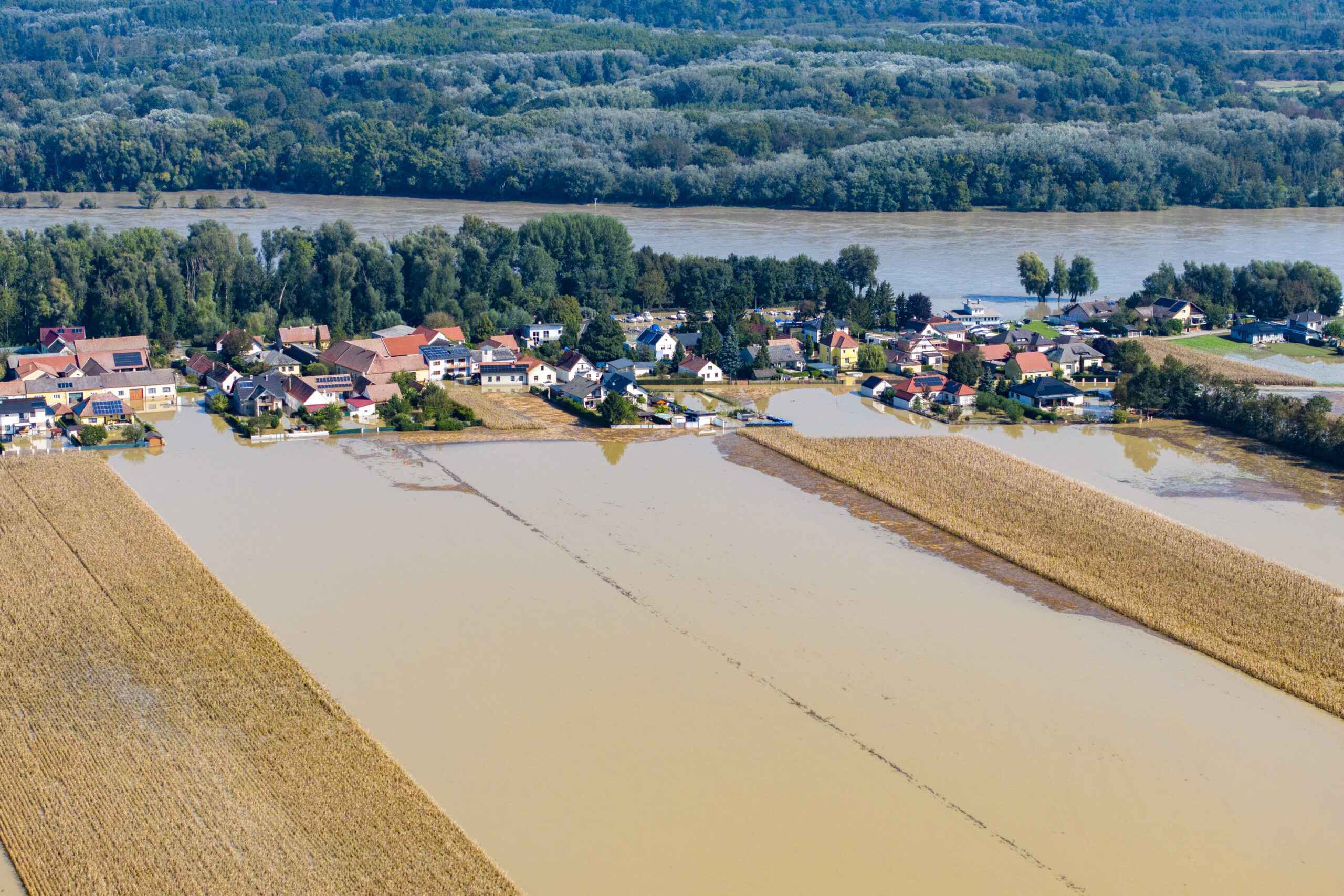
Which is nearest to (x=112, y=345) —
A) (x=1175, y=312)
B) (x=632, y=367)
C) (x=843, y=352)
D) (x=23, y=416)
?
(x=23, y=416)

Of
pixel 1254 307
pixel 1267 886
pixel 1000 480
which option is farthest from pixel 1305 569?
pixel 1254 307

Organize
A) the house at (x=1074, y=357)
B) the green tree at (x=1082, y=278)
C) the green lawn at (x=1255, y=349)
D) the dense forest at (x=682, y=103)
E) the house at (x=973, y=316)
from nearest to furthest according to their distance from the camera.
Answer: the house at (x=1074, y=357)
the green lawn at (x=1255, y=349)
the house at (x=973, y=316)
the green tree at (x=1082, y=278)
the dense forest at (x=682, y=103)

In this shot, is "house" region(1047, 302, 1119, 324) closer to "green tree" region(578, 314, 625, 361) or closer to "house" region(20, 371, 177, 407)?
"green tree" region(578, 314, 625, 361)

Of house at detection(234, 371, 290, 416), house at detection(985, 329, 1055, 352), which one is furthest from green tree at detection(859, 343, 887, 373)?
house at detection(234, 371, 290, 416)

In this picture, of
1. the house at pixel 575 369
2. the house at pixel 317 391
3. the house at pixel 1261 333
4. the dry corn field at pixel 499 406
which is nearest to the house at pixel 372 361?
the house at pixel 317 391

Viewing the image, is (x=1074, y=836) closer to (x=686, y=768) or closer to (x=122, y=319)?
(x=686, y=768)

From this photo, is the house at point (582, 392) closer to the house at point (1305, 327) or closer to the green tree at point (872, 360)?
the green tree at point (872, 360)
